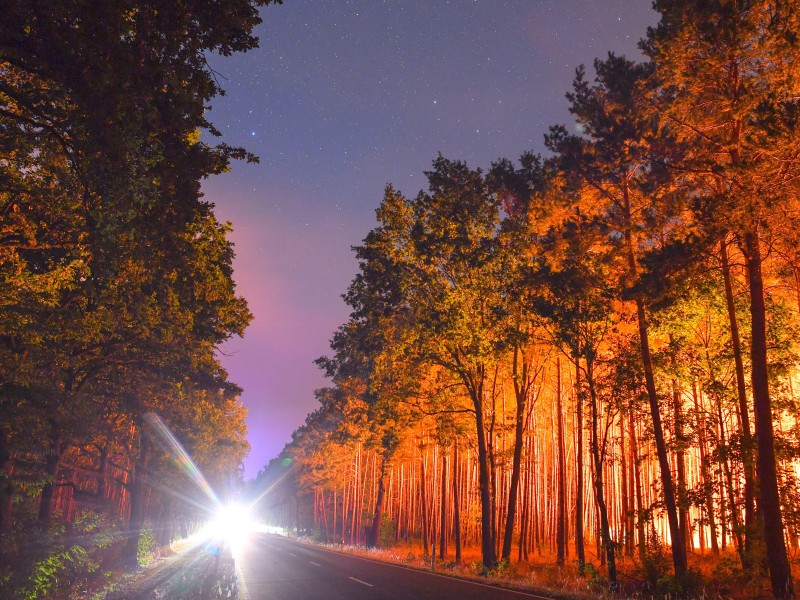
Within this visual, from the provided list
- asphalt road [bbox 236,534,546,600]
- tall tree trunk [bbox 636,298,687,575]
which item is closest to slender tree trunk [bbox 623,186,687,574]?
tall tree trunk [bbox 636,298,687,575]

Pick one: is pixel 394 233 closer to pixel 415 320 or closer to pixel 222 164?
pixel 415 320

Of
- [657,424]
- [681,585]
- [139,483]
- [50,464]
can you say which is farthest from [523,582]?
[139,483]

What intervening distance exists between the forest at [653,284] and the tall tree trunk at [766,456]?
4cm

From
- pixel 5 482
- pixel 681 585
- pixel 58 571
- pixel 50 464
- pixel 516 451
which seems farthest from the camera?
pixel 516 451

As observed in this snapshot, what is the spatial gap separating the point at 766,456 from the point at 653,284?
4301 millimetres

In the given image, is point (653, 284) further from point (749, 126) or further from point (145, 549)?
point (145, 549)

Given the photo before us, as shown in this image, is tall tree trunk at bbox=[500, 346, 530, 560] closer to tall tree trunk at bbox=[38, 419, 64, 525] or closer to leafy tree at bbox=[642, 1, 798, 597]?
leafy tree at bbox=[642, 1, 798, 597]

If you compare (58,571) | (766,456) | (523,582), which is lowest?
(523,582)

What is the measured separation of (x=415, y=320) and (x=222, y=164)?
1444cm

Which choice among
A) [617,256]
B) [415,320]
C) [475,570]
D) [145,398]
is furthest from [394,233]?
[475,570]

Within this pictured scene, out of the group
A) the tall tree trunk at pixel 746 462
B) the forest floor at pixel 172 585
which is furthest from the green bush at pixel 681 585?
the forest floor at pixel 172 585

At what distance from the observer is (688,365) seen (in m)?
18.0

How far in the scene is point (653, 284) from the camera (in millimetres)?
12977

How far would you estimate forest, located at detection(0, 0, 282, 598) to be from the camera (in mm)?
6457
